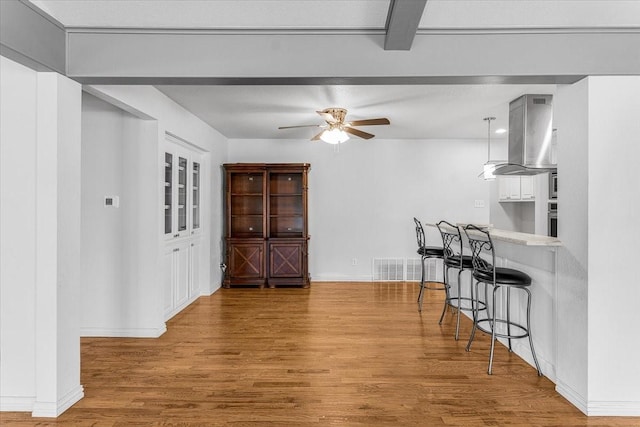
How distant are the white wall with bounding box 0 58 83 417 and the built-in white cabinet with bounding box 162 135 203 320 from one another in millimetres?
1525

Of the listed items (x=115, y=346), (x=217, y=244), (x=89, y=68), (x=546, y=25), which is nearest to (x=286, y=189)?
(x=217, y=244)

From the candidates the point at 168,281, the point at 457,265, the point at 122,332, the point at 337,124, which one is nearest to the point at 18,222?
the point at 122,332

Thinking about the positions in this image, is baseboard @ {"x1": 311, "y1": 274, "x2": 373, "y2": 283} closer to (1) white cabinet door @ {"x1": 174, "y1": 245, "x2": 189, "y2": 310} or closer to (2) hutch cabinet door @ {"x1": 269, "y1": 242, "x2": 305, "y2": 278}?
(2) hutch cabinet door @ {"x1": 269, "y1": 242, "x2": 305, "y2": 278}

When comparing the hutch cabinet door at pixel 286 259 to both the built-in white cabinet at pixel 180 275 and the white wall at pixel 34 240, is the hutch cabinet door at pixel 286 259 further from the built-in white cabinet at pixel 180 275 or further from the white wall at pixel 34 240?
the white wall at pixel 34 240

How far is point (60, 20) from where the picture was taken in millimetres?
2336

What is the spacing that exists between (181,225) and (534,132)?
13.8ft

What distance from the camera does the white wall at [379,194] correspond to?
6461 millimetres

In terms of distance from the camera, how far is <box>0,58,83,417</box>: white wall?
2.35 m

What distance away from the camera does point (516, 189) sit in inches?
241

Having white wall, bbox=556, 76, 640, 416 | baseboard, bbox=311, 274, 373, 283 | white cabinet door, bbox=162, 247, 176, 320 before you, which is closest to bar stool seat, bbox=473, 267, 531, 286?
white wall, bbox=556, 76, 640, 416

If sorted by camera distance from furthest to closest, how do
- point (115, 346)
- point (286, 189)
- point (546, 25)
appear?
point (286, 189), point (115, 346), point (546, 25)

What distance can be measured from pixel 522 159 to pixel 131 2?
3.87 m

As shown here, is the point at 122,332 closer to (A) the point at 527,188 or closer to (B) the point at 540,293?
(B) the point at 540,293

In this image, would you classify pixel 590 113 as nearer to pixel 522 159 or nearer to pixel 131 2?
pixel 522 159
